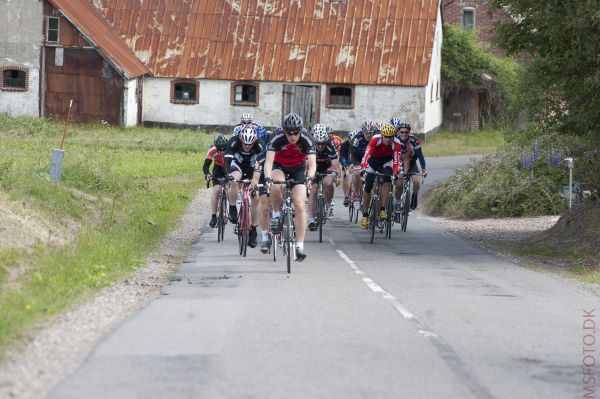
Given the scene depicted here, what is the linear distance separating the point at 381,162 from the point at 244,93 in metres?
31.5

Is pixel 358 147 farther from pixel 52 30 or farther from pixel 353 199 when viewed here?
pixel 52 30

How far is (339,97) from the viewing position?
51.2 meters

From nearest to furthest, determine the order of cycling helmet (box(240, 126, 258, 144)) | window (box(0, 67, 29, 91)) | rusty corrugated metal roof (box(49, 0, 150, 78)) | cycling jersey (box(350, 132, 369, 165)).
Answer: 1. cycling helmet (box(240, 126, 258, 144))
2. cycling jersey (box(350, 132, 369, 165))
3. rusty corrugated metal roof (box(49, 0, 150, 78))
4. window (box(0, 67, 29, 91))

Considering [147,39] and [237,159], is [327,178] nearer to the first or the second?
[237,159]

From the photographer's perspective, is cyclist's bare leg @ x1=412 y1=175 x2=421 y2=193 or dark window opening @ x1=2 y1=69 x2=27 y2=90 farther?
dark window opening @ x1=2 y1=69 x2=27 y2=90

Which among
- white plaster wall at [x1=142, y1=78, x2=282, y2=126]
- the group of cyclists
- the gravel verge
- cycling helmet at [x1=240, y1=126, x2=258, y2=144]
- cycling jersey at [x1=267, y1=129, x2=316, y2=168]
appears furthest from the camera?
white plaster wall at [x1=142, y1=78, x2=282, y2=126]

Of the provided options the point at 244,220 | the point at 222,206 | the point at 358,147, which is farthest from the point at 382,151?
the point at 244,220

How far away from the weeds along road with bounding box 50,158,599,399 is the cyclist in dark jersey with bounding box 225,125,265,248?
3.29 feet

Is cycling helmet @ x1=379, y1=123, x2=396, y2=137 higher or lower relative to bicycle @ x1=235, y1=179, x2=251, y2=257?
higher

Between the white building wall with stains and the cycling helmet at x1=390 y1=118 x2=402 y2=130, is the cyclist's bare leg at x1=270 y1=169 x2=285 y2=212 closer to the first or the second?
the cycling helmet at x1=390 y1=118 x2=402 y2=130

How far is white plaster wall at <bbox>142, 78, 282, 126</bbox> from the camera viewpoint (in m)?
51.4

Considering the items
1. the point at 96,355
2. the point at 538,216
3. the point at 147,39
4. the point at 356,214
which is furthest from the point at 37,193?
the point at 147,39

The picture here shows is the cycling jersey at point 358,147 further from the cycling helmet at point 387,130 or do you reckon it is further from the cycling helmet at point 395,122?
the cycling helmet at point 387,130

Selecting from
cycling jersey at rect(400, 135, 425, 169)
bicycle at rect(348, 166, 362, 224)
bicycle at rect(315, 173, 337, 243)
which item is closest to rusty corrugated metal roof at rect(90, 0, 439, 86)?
bicycle at rect(348, 166, 362, 224)
